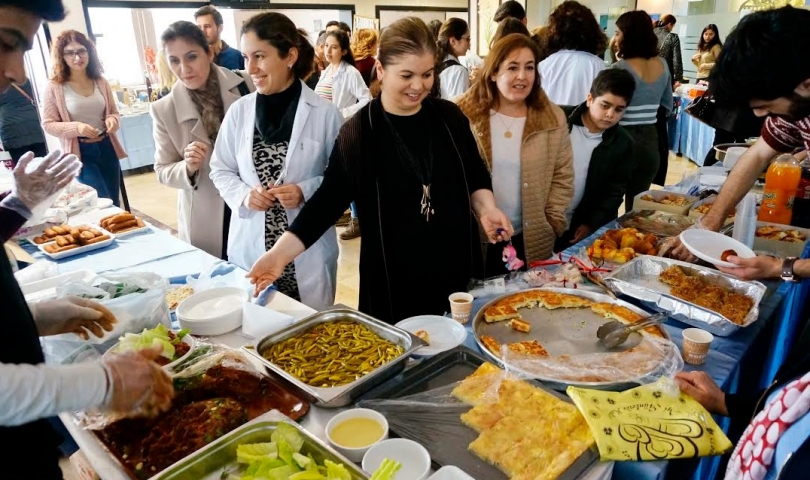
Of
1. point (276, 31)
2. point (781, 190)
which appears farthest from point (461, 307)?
point (781, 190)

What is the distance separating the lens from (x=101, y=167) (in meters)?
4.11

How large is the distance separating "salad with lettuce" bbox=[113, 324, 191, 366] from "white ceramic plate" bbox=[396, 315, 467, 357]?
59 centimetres

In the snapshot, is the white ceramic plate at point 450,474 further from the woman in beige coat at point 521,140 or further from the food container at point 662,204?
the food container at point 662,204

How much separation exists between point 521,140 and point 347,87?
2767 millimetres

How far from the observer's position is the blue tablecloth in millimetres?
6120

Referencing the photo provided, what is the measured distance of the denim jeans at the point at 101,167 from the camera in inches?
157

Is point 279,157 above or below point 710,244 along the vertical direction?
above

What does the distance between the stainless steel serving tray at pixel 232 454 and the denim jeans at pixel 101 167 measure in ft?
12.1

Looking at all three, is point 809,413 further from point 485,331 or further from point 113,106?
point 113,106

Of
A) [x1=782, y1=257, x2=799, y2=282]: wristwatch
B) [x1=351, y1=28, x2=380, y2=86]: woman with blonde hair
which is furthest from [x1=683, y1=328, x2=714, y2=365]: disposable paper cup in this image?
[x1=351, y1=28, x2=380, y2=86]: woman with blonde hair

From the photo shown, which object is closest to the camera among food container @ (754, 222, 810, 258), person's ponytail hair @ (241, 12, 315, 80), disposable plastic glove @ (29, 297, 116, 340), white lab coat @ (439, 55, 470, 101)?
disposable plastic glove @ (29, 297, 116, 340)

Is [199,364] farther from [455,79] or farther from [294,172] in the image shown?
[455,79]

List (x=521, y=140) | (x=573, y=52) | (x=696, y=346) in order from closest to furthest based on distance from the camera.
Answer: (x=696, y=346) < (x=521, y=140) < (x=573, y=52)

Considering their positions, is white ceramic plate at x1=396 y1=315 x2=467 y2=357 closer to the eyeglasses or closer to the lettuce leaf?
the lettuce leaf
